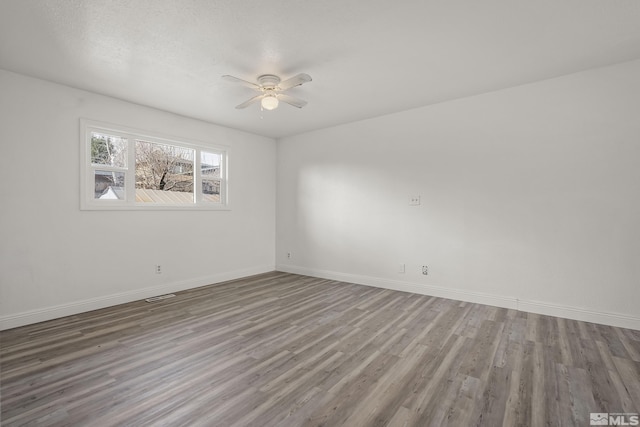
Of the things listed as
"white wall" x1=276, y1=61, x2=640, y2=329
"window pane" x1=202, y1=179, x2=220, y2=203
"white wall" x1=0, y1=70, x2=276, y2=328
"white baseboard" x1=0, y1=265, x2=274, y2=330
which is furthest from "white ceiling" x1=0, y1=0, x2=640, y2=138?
"white baseboard" x1=0, y1=265, x2=274, y2=330

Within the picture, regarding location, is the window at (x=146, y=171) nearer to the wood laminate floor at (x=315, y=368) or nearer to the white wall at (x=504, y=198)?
the wood laminate floor at (x=315, y=368)

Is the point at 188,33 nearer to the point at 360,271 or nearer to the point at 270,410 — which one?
the point at 270,410

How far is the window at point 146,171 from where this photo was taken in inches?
149

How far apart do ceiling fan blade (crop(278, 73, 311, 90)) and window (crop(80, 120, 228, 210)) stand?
231 cm

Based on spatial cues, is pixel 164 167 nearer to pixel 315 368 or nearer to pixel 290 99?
pixel 290 99

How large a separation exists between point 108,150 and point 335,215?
3502 millimetres

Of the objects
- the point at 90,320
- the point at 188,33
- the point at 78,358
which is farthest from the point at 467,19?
the point at 90,320

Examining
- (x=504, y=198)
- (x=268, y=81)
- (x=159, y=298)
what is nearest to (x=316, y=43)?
(x=268, y=81)

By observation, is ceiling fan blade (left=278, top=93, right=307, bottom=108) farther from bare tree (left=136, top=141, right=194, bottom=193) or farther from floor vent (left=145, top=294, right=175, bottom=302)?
floor vent (left=145, top=294, right=175, bottom=302)

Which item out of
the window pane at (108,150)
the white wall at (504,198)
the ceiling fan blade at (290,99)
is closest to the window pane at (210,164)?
the window pane at (108,150)

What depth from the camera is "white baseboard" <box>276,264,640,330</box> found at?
3.12 m

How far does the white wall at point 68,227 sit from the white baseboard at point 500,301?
8.52ft

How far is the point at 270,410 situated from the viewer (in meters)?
1.83

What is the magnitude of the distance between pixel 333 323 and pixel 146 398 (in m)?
1.83
